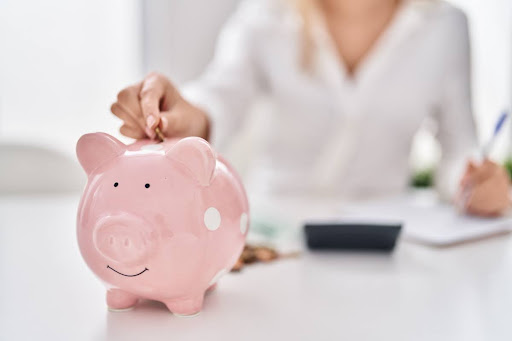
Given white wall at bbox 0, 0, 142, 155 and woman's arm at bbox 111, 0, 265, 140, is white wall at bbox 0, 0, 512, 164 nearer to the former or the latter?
white wall at bbox 0, 0, 142, 155

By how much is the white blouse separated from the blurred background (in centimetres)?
66

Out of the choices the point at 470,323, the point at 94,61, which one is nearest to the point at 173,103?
the point at 470,323

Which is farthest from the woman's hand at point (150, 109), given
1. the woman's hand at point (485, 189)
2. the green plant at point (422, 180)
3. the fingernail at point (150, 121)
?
the green plant at point (422, 180)

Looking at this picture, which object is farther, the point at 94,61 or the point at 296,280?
the point at 94,61

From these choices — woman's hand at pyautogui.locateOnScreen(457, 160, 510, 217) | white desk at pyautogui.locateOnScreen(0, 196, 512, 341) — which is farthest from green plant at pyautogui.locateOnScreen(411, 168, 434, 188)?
white desk at pyautogui.locateOnScreen(0, 196, 512, 341)

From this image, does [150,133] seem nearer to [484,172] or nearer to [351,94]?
[484,172]

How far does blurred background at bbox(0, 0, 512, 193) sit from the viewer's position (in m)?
2.01

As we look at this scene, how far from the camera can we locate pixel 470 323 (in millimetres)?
474

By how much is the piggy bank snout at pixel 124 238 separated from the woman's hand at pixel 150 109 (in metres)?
0.10

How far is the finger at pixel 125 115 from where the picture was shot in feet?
1.68

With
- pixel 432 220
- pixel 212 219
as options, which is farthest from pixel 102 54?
pixel 212 219

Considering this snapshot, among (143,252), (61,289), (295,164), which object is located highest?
(143,252)

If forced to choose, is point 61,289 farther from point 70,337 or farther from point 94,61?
point 94,61

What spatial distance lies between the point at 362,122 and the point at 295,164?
209 millimetres
